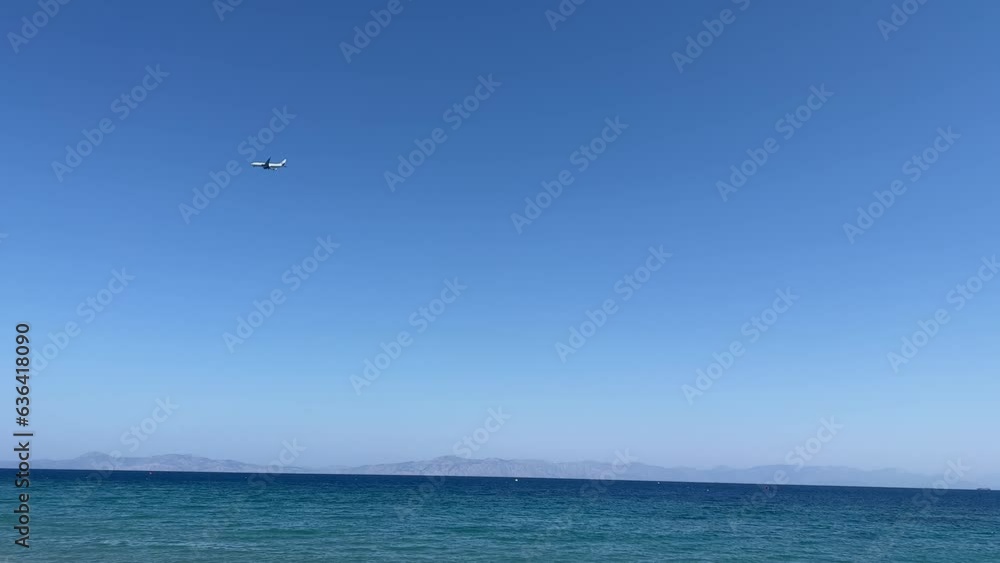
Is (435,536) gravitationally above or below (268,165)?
below

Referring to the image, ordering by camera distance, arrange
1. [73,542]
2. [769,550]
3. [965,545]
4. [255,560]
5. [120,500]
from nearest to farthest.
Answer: [255,560], [73,542], [769,550], [965,545], [120,500]

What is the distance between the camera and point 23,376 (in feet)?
72.2

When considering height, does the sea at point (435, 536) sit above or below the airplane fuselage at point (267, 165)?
below

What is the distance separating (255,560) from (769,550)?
1213 inches

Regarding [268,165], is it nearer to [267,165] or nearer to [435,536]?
[267,165]

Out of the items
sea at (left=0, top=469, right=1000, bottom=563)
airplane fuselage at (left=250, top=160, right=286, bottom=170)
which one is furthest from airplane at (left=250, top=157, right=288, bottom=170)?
sea at (left=0, top=469, right=1000, bottom=563)

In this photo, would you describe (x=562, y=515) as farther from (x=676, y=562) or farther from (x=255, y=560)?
(x=255, y=560)

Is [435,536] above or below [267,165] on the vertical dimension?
below

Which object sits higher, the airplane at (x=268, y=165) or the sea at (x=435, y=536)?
the airplane at (x=268, y=165)

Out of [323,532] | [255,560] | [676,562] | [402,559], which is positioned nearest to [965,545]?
[676,562]

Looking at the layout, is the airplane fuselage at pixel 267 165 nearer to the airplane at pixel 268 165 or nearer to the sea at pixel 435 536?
the airplane at pixel 268 165

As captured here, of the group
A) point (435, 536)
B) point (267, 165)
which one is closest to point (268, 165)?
point (267, 165)

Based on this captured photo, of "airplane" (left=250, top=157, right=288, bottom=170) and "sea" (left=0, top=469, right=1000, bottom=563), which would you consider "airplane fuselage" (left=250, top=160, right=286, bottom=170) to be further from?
"sea" (left=0, top=469, right=1000, bottom=563)

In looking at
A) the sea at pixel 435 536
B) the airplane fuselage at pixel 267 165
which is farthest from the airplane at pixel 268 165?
the sea at pixel 435 536
